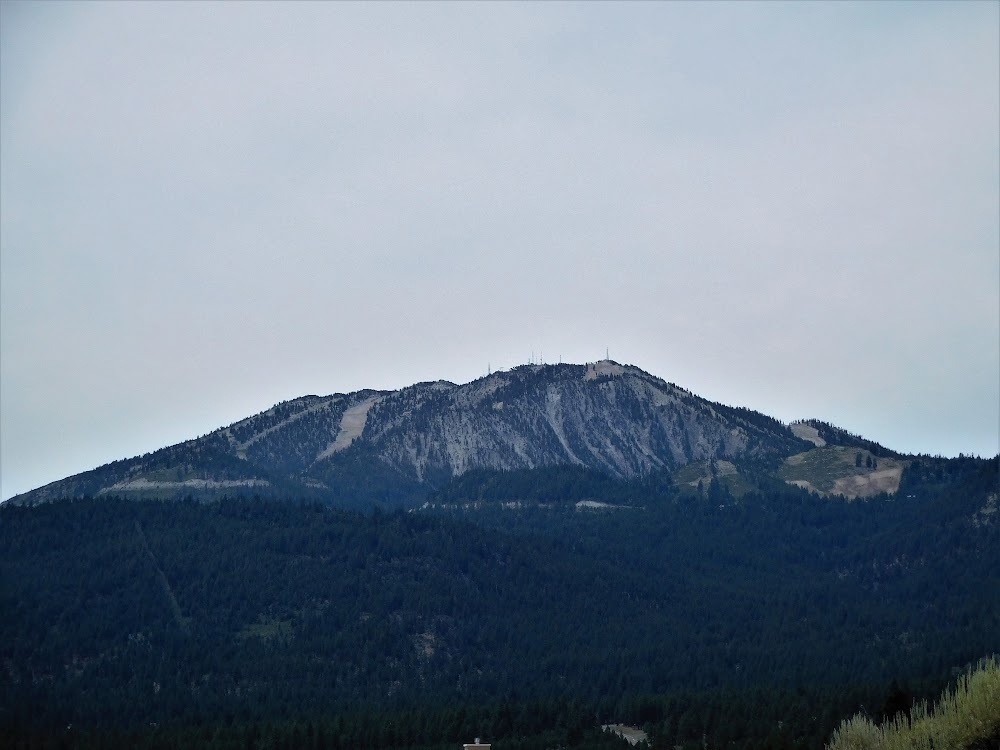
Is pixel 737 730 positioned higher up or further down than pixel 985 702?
further down

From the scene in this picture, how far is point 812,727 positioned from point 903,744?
84.1 m

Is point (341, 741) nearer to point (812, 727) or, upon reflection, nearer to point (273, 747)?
point (273, 747)

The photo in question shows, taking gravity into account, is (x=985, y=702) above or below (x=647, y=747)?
above

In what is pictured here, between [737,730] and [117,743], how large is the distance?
84375 mm

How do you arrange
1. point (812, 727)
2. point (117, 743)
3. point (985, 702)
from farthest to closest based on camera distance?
1. point (117, 743)
2. point (812, 727)
3. point (985, 702)

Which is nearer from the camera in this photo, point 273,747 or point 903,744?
point 903,744

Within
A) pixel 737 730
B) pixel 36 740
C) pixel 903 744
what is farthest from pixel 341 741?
pixel 903 744

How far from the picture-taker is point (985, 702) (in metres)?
96.5

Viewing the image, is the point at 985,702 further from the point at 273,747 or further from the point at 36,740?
the point at 36,740

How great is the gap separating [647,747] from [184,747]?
62302mm

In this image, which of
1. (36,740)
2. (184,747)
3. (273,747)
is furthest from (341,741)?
(36,740)

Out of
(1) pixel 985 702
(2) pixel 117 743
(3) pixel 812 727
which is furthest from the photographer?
(2) pixel 117 743

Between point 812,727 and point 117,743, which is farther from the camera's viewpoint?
point 117,743

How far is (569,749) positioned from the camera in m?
199
